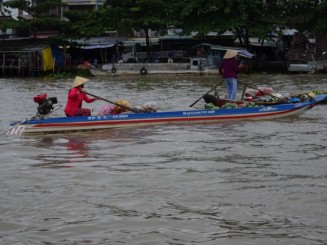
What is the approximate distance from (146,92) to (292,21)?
15.4m

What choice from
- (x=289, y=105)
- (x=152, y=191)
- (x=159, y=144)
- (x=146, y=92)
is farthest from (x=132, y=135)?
(x=146, y=92)

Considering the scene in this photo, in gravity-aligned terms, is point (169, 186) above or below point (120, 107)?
below

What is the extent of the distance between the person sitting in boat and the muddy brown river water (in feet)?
1.75

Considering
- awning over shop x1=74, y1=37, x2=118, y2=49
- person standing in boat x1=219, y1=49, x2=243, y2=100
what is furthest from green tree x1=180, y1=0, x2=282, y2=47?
person standing in boat x1=219, y1=49, x2=243, y2=100

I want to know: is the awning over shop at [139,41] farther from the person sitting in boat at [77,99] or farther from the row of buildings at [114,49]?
the person sitting in boat at [77,99]

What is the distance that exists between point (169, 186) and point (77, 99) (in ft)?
15.1

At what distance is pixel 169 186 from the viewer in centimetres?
749

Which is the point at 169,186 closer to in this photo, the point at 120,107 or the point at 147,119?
the point at 147,119

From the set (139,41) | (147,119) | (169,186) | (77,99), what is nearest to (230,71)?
(147,119)

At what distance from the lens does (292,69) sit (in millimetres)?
34375

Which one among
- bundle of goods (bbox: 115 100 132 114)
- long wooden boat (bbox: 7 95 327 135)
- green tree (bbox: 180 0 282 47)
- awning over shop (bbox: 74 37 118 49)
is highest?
green tree (bbox: 180 0 282 47)

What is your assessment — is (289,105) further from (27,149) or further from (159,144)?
(27,149)

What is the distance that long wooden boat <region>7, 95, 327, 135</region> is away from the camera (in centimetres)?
1161

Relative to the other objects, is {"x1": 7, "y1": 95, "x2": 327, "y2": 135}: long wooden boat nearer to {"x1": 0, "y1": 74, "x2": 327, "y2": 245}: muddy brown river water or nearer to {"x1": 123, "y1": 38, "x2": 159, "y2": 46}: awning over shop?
{"x1": 0, "y1": 74, "x2": 327, "y2": 245}: muddy brown river water
